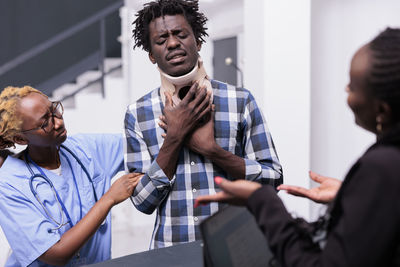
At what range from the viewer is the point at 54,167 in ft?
4.35

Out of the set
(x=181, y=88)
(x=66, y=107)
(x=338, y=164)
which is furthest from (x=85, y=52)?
(x=181, y=88)

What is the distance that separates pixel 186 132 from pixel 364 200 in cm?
62

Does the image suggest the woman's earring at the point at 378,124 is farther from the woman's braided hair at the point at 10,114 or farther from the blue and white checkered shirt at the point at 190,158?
the woman's braided hair at the point at 10,114

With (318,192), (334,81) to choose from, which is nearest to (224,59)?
(334,81)

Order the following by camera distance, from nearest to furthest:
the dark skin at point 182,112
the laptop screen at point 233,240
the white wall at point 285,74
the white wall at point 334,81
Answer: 1. the laptop screen at point 233,240
2. the dark skin at point 182,112
3. the white wall at point 285,74
4. the white wall at point 334,81

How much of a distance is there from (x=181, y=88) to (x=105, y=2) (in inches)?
188

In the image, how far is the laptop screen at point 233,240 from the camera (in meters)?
0.63

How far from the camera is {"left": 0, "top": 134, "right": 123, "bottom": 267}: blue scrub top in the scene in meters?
1.12

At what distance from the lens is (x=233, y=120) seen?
1140mm

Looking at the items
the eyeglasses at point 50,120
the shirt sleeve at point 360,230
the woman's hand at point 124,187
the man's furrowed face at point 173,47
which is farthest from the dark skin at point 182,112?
the shirt sleeve at point 360,230

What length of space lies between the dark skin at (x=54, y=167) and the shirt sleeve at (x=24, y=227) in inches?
1.1

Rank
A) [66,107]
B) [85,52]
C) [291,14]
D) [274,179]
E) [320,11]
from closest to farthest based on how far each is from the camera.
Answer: [274,179], [291,14], [320,11], [66,107], [85,52]

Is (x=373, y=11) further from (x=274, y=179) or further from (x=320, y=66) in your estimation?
(x=274, y=179)

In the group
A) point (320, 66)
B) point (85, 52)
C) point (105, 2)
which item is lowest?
point (320, 66)
